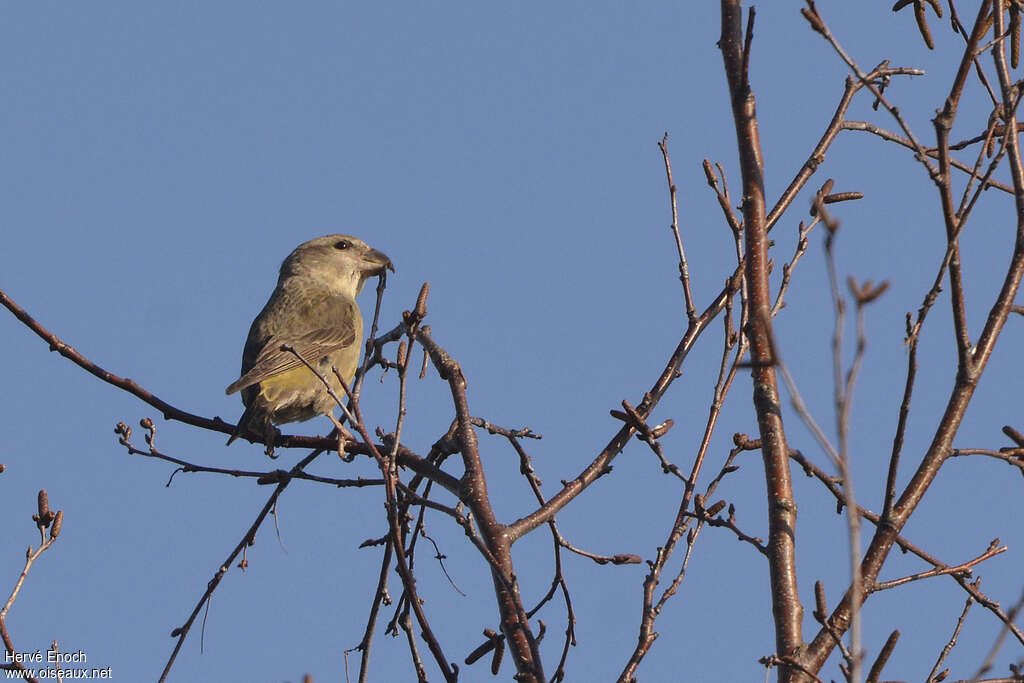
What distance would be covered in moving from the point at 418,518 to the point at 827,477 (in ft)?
4.65

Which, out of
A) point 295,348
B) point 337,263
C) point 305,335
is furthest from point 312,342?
point 337,263

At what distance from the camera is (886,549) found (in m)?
2.98

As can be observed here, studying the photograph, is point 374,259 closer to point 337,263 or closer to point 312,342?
point 337,263

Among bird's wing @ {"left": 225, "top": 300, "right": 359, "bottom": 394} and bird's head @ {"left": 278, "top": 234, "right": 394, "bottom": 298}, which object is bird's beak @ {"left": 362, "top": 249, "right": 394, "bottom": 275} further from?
bird's wing @ {"left": 225, "top": 300, "right": 359, "bottom": 394}

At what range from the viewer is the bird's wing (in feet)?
21.4

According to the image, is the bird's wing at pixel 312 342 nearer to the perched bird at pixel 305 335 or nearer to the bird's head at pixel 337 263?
the perched bird at pixel 305 335

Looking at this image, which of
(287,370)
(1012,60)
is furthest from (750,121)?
(287,370)

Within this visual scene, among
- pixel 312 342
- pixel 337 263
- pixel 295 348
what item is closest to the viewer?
pixel 295 348

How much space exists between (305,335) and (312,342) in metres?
0.11

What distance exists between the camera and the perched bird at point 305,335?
6469 mm

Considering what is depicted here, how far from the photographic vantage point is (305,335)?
7453 mm

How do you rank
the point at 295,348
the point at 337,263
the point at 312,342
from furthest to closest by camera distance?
the point at 337,263 < the point at 312,342 < the point at 295,348

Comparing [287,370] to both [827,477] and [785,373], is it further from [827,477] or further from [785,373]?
[785,373]

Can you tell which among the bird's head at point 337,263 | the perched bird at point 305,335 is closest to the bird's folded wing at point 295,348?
the perched bird at point 305,335
